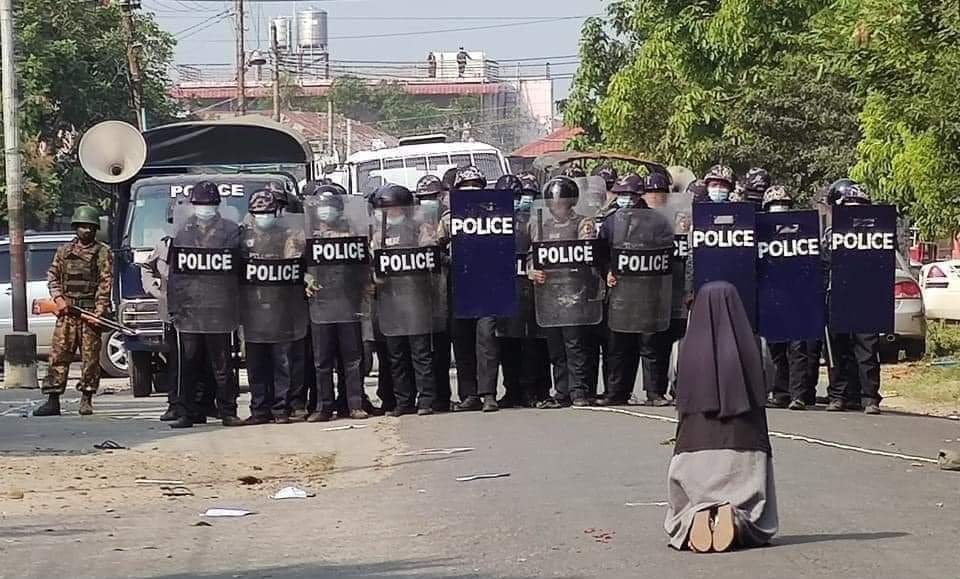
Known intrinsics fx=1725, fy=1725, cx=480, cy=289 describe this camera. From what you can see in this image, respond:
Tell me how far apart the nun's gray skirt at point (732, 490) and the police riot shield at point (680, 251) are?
21.7ft

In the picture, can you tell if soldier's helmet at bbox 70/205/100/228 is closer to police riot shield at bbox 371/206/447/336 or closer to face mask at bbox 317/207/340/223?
face mask at bbox 317/207/340/223

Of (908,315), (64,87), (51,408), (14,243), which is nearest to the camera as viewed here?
(51,408)

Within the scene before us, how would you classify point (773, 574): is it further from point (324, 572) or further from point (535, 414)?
point (535, 414)

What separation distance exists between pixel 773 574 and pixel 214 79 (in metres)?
50.9

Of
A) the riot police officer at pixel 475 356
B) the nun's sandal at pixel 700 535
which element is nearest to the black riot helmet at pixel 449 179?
the riot police officer at pixel 475 356

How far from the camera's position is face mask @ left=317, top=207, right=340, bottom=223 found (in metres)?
15.5

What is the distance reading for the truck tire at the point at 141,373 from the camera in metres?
18.9

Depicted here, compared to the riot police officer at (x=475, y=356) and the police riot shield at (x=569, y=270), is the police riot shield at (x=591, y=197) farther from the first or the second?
the riot police officer at (x=475, y=356)

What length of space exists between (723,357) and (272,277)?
731 centimetres

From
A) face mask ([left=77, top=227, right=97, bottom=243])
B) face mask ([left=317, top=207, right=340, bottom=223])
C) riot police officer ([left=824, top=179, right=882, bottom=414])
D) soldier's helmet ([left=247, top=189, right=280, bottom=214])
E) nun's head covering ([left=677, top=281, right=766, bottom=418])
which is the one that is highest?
soldier's helmet ([left=247, top=189, right=280, bottom=214])

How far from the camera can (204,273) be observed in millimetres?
15375

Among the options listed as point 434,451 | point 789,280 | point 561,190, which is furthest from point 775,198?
point 434,451

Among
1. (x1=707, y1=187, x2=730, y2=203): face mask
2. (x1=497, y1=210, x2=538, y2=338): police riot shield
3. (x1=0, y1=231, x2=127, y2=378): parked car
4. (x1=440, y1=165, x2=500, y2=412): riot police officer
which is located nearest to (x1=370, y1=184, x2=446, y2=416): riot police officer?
(x1=440, y1=165, x2=500, y2=412): riot police officer

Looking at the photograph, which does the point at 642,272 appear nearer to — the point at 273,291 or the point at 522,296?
the point at 522,296
